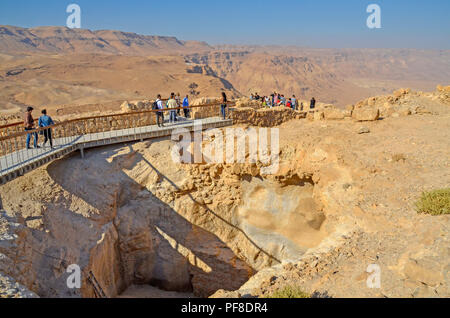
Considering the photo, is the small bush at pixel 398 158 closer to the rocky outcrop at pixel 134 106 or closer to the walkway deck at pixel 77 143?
the walkway deck at pixel 77 143

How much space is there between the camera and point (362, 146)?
11.4 meters

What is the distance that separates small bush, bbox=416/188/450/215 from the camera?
7.55 meters

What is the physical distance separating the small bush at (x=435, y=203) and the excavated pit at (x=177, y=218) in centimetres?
298

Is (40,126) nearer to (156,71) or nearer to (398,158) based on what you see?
(398,158)

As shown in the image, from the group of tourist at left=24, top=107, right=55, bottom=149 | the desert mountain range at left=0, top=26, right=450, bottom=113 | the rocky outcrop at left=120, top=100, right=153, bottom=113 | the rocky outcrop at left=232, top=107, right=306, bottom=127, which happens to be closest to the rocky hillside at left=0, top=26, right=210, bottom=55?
the desert mountain range at left=0, top=26, right=450, bottom=113

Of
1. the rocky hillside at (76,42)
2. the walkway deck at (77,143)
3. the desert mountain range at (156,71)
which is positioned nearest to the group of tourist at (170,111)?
the walkway deck at (77,143)

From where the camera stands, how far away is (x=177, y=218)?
1248cm

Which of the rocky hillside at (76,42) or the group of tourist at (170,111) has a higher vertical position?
the rocky hillside at (76,42)

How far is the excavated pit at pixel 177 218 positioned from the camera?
11.0 m

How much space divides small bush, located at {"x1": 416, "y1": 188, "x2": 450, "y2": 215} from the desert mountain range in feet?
83.2

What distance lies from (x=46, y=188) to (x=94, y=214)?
1.60 meters

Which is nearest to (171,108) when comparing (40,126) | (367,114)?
(40,126)

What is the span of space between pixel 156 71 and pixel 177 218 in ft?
129

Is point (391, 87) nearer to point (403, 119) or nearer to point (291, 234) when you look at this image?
point (403, 119)
